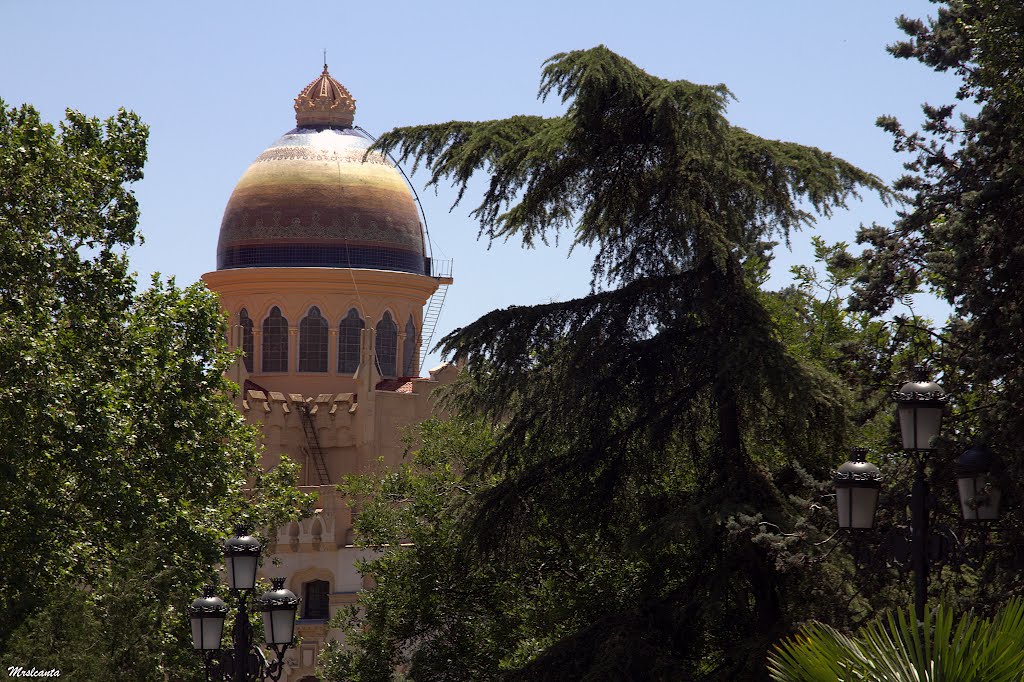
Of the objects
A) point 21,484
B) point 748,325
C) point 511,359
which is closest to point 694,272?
point 748,325

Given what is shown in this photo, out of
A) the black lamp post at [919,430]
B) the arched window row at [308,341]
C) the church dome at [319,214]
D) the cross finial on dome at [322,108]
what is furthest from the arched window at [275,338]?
the black lamp post at [919,430]

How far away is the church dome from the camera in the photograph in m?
50.5

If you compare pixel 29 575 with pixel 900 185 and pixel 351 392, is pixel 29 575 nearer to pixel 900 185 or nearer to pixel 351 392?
pixel 900 185

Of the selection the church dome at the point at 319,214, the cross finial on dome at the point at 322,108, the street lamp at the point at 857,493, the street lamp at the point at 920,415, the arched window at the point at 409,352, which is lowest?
the street lamp at the point at 857,493

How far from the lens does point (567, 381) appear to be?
14.6 m

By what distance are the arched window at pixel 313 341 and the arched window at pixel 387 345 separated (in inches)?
69.8

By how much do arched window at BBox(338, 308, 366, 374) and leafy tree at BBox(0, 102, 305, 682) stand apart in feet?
81.8

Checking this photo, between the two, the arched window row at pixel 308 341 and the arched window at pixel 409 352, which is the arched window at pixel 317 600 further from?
the arched window at pixel 409 352

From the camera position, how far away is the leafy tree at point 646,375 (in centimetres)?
1345

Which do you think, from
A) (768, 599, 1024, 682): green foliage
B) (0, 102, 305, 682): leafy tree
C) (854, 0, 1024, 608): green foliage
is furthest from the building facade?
(768, 599, 1024, 682): green foliage

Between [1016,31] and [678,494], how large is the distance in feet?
18.2

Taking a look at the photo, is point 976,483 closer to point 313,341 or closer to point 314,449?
point 314,449

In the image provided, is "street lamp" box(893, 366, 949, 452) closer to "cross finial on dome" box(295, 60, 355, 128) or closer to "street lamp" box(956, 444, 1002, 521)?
"street lamp" box(956, 444, 1002, 521)

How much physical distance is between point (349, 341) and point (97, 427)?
3067 centimetres
